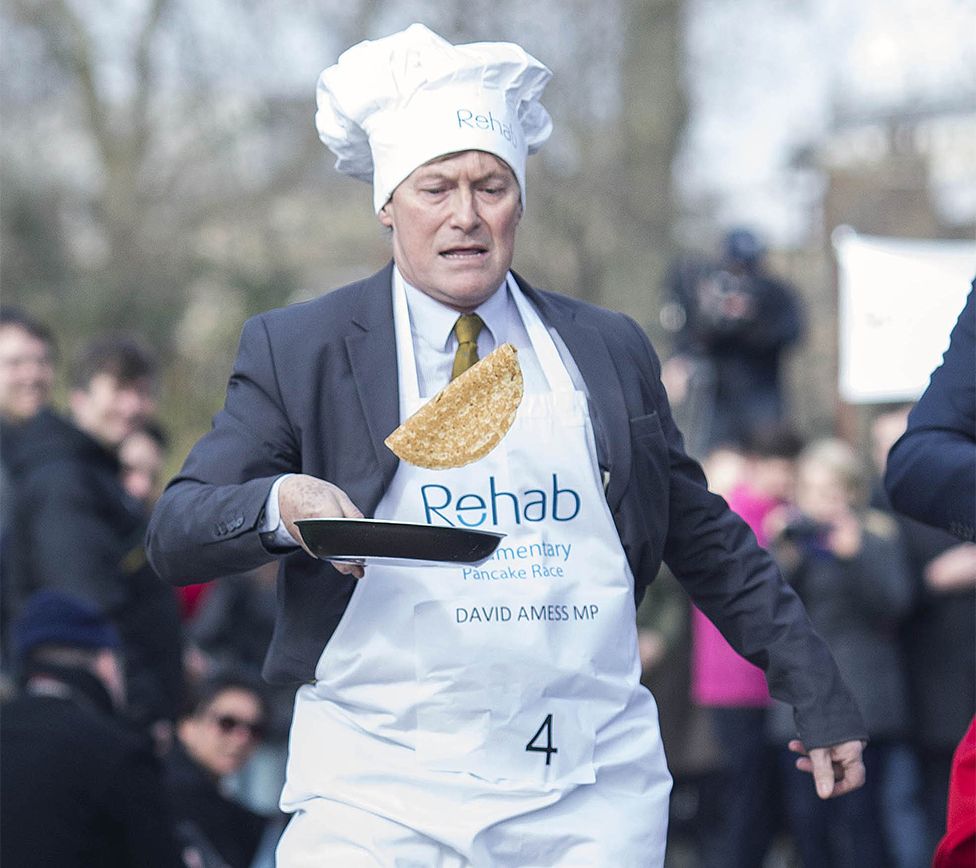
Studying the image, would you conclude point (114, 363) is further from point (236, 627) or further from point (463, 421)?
point (463, 421)

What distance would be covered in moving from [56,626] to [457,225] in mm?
2420

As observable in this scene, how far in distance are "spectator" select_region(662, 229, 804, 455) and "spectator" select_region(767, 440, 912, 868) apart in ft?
7.44

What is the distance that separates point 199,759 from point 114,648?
5.49ft

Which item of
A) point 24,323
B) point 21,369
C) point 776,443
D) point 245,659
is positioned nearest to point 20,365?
point 21,369

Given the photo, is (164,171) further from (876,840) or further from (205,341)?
(876,840)

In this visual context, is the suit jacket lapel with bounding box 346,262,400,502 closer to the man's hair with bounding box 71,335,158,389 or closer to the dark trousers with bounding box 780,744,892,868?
the man's hair with bounding box 71,335,158,389

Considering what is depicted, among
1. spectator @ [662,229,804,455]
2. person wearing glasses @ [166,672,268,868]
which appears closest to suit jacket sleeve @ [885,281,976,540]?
person wearing glasses @ [166,672,268,868]

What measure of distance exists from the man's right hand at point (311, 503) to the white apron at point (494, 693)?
0.86 feet

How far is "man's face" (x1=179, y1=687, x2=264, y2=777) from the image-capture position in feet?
23.1

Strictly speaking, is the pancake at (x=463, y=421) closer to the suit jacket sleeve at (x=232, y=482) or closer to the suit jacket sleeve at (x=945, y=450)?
the suit jacket sleeve at (x=232, y=482)

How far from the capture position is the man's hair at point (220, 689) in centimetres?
718

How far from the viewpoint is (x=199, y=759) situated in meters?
7.09

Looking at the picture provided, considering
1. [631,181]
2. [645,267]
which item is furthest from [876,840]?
[631,181]

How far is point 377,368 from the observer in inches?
134
